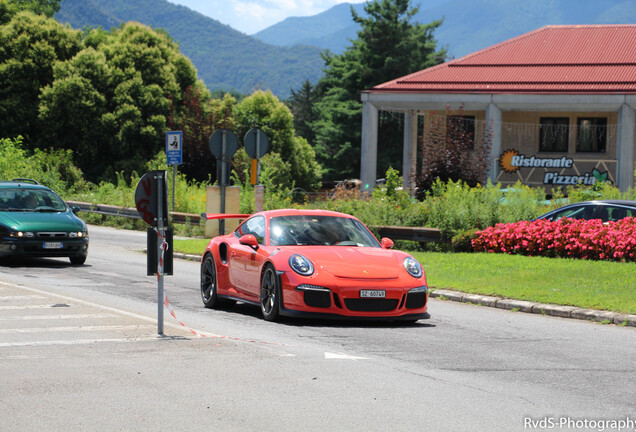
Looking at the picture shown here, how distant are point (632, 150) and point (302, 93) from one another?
8262 centimetres

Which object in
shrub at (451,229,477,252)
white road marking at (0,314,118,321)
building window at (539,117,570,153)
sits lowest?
white road marking at (0,314,118,321)

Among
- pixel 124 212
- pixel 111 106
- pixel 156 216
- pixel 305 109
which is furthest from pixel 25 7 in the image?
pixel 156 216

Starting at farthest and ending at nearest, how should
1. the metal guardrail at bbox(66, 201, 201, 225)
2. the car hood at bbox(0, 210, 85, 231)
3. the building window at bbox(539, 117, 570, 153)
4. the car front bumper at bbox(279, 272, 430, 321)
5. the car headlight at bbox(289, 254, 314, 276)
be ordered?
the building window at bbox(539, 117, 570, 153), the metal guardrail at bbox(66, 201, 201, 225), the car hood at bbox(0, 210, 85, 231), the car headlight at bbox(289, 254, 314, 276), the car front bumper at bbox(279, 272, 430, 321)

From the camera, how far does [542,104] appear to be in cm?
3756

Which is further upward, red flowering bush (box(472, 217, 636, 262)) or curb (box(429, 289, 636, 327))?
red flowering bush (box(472, 217, 636, 262))

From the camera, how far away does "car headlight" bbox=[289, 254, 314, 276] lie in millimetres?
11164

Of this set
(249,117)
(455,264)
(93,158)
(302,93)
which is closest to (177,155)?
Result: (455,264)

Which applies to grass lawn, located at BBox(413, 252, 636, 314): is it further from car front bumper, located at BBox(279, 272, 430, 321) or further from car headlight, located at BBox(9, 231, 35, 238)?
car headlight, located at BBox(9, 231, 35, 238)

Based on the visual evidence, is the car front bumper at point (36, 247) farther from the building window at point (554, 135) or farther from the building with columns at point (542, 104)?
the building window at point (554, 135)

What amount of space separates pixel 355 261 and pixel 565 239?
8.22 m

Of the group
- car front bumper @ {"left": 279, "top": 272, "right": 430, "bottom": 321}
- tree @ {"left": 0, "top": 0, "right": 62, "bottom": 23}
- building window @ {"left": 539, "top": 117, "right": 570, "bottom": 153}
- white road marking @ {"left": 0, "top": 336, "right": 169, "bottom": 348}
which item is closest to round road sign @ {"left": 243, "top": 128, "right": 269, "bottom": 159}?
car front bumper @ {"left": 279, "top": 272, "right": 430, "bottom": 321}

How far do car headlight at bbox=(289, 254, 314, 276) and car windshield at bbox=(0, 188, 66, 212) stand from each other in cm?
969

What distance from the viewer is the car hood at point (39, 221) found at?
60.0 ft

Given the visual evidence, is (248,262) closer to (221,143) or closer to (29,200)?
(29,200)
